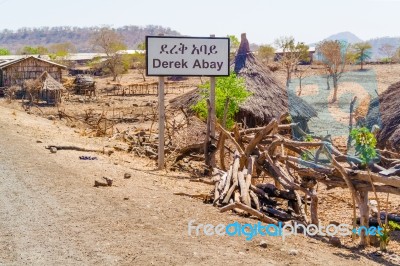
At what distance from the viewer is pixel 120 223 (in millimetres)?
6441

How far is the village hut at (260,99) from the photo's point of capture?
1805cm

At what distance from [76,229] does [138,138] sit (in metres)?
7.86

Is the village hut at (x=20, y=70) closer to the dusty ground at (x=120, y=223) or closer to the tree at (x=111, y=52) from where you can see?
the tree at (x=111, y=52)

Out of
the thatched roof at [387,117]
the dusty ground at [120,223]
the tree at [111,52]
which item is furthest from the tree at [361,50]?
the dusty ground at [120,223]

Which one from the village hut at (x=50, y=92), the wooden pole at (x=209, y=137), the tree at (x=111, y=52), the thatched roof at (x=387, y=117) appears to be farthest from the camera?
the tree at (x=111, y=52)

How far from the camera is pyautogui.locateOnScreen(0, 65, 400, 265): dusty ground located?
552cm

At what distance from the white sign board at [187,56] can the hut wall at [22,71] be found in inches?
1084

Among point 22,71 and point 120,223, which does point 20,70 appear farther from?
point 120,223

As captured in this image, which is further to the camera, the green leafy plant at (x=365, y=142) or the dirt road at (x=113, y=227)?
the green leafy plant at (x=365, y=142)

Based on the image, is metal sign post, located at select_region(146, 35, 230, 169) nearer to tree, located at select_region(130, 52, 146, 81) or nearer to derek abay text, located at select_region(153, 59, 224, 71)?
derek abay text, located at select_region(153, 59, 224, 71)

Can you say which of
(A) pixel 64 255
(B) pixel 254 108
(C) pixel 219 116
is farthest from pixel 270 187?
(B) pixel 254 108

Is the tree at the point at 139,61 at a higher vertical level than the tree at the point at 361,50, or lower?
lower

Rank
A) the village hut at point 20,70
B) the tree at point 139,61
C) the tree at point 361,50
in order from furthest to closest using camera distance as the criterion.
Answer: the tree at point 139,61 < the tree at point 361,50 < the village hut at point 20,70

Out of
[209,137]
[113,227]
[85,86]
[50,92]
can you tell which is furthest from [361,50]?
[113,227]
